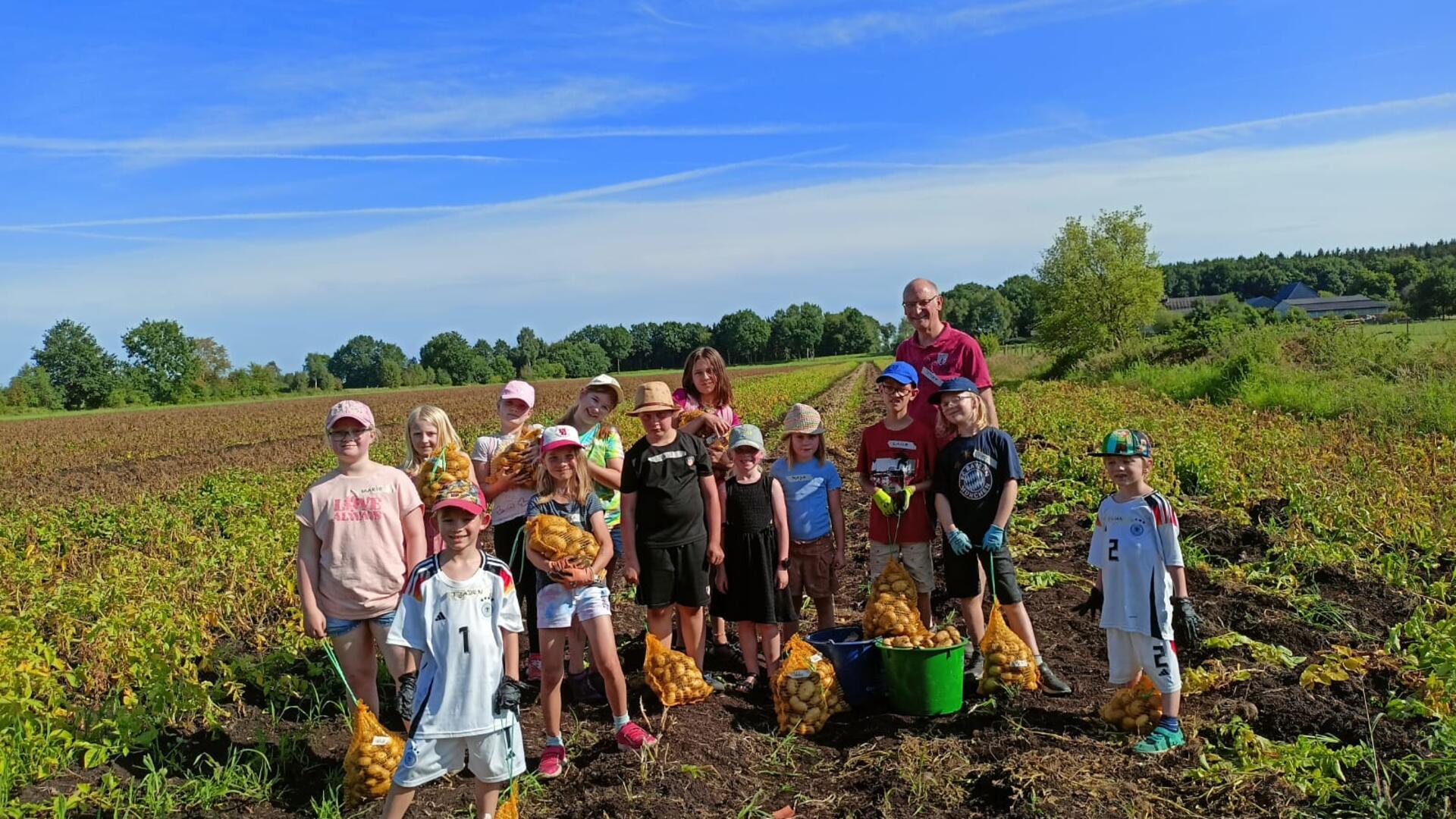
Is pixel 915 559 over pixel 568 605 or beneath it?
beneath

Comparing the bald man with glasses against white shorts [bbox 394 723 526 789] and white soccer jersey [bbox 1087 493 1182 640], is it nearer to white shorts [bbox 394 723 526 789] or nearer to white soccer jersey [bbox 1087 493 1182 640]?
white soccer jersey [bbox 1087 493 1182 640]

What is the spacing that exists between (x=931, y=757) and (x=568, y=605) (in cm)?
186

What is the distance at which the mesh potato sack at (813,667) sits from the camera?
4586 millimetres

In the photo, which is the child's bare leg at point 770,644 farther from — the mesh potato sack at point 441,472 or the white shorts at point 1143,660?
the mesh potato sack at point 441,472

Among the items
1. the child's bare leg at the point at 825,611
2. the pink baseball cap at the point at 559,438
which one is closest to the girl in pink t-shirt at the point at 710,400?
the child's bare leg at the point at 825,611

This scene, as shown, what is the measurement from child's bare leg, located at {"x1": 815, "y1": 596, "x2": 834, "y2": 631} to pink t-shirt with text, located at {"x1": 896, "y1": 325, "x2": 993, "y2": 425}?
49.7 inches

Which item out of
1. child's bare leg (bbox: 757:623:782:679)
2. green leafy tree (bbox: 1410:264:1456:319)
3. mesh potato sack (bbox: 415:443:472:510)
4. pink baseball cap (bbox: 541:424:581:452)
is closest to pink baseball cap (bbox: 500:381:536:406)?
pink baseball cap (bbox: 541:424:581:452)

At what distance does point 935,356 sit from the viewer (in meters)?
5.44

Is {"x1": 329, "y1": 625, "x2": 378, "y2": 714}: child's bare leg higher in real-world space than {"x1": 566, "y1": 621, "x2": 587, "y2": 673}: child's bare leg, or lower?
higher

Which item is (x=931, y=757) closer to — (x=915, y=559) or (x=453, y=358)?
(x=915, y=559)

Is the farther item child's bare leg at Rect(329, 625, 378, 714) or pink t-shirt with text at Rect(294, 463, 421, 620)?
child's bare leg at Rect(329, 625, 378, 714)

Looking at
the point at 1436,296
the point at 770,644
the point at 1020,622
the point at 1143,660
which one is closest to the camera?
the point at 1143,660

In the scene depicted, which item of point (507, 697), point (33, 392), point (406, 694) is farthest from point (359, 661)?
point (33, 392)

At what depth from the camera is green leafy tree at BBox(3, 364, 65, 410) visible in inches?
2405
